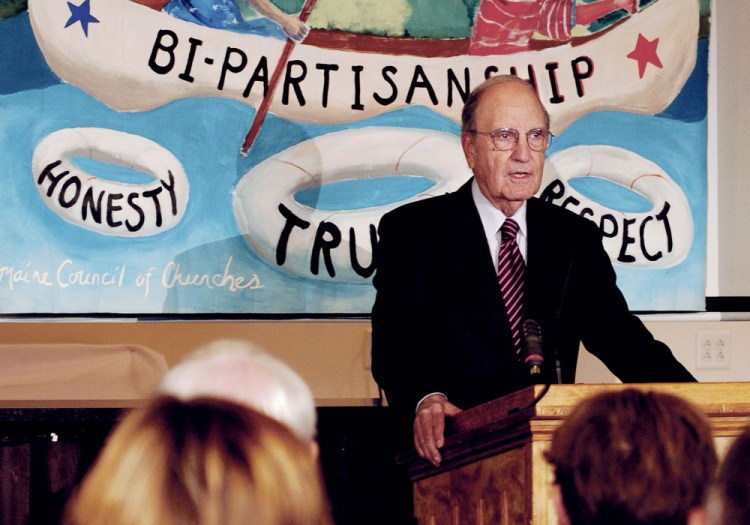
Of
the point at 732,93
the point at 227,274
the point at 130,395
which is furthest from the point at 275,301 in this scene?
the point at 732,93

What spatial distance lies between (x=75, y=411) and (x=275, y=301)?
2.72ft

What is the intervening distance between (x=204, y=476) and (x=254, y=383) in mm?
439

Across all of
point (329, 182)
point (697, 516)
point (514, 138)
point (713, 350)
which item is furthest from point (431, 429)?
point (713, 350)

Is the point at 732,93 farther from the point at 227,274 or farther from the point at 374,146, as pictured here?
the point at 227,274

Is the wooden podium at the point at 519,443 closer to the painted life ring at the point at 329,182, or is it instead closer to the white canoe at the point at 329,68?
the painted life ring at the point at 329,182

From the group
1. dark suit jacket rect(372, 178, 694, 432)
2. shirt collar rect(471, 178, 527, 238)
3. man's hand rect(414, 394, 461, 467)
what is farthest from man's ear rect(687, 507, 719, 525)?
shirt collar rect(471, 178, 527, 238)

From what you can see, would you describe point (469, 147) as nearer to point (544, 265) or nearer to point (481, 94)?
point (481, 94)

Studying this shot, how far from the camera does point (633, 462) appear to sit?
54.4 inches

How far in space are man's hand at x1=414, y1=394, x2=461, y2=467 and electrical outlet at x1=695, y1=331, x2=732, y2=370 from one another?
6.73ft

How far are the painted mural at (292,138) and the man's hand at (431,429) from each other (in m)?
1.67

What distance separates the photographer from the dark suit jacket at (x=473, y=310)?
2.92 meters

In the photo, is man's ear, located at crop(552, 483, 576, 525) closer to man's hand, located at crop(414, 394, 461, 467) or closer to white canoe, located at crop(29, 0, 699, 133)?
man's hand, located at crop(414, 394, 461, 467)

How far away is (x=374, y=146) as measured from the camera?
4340 millimetres

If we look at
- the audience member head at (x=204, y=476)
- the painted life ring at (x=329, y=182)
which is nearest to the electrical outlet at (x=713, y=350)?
the painted life ring at (x=329, y=182)
